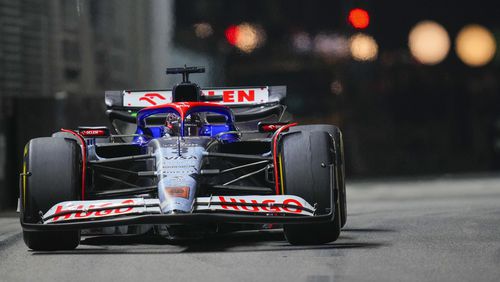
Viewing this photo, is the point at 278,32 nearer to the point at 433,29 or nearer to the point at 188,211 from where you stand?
the point at 433,29

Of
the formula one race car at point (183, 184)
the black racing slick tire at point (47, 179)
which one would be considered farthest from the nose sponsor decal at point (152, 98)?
the black racing slick tire at point (47, 179)

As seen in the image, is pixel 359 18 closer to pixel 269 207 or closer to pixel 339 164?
pixel 339 164

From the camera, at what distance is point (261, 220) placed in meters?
10.4

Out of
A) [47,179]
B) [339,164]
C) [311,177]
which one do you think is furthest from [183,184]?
[339,164]

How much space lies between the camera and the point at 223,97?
1377cm

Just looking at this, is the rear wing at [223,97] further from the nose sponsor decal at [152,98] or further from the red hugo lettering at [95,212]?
the red hugo lettering at [95,212]

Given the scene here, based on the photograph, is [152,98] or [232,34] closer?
[152,98]

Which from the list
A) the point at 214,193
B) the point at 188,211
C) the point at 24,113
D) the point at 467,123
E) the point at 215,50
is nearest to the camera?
the point at 188,211

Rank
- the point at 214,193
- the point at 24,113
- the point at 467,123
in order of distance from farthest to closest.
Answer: the point at 467,123 → the point at 24,113 → the point at 214,193

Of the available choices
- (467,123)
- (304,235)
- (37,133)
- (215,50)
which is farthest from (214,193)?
(467,123)

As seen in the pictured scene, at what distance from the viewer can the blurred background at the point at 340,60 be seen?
2030cm

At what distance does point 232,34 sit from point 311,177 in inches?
445

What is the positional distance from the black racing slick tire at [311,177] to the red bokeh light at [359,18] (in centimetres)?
1129

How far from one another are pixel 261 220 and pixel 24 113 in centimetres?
877
